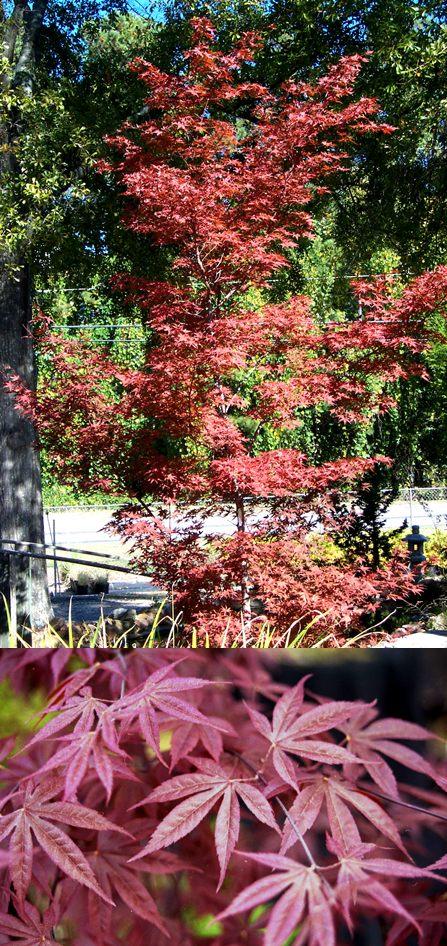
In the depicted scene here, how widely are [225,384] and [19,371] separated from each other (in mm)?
1404

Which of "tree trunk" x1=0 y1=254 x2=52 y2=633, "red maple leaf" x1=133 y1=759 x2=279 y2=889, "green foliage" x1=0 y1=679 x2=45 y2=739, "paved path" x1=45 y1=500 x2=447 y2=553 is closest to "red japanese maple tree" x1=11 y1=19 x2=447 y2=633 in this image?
"tree trunk" x1=0 y1=254 x2=52 y2=633

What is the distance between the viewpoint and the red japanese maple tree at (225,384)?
3719 millimetres

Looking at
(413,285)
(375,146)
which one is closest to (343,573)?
(413,285)

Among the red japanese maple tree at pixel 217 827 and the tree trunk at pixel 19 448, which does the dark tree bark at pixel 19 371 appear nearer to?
the tree trunk at pixel 19 448

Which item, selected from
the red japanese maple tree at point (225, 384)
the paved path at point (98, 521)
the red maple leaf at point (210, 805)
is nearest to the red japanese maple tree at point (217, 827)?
the red maple leaf at point (210, 805)

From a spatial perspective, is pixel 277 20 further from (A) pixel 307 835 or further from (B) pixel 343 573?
(A) pixel 307 835

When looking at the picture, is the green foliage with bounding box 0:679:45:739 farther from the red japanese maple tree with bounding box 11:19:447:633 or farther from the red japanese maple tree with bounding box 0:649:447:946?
the red japanese maple tree with bounding box 11:19:447:633

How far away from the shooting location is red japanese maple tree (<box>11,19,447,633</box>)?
3719 mm

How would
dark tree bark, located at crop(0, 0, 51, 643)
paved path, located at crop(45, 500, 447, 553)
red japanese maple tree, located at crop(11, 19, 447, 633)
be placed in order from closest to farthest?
red japanese maple tree, located at crop(11, 19, 447, 633) < dark tree bark, located at crop(0, 0, 51, 643) < paved path, located at crop(45, 500, 447, 553)

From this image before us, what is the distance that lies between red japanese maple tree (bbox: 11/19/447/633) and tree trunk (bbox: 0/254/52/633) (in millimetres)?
667

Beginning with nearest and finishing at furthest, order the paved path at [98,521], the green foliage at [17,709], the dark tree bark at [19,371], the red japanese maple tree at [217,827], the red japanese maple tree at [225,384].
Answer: the red japanese maple tree at [217,827] → the green foliage at [17,709] → the red japanese maple tree at [225,384] → the dark tree bark at [19,371] → the paved path at [98,521]

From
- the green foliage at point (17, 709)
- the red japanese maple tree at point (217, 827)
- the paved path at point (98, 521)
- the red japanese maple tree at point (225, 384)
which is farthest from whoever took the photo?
the paved path at point (98, 521)

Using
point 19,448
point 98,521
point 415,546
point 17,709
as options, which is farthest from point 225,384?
point 17,709

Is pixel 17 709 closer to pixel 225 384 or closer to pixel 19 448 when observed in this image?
pixel 225 384
